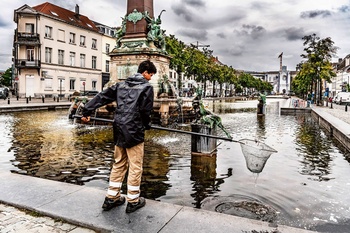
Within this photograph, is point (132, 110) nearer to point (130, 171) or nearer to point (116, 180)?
point (130, 171)

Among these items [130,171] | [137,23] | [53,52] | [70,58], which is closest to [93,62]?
[70,58]

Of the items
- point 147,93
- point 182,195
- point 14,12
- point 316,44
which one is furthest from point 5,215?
point 14,12

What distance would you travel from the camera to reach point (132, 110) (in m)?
3.73

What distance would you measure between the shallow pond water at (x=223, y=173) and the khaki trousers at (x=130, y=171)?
1151 millimetres

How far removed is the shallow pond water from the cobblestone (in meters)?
1.75

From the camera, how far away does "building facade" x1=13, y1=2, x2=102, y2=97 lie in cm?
4181

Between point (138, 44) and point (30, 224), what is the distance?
14503 millimetres

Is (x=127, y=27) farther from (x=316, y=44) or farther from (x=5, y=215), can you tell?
(x=316, y=44)

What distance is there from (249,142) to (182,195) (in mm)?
1427

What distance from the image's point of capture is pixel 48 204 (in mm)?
3928

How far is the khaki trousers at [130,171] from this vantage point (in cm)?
383

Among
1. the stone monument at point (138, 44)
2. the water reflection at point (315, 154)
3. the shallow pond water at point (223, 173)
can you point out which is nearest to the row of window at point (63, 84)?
the stone monument at point (138, 44)

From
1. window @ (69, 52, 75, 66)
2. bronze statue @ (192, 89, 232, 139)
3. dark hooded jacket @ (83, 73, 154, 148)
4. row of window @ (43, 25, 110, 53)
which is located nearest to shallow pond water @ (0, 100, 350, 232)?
bronze statue @ (192, 89, 232, 139)

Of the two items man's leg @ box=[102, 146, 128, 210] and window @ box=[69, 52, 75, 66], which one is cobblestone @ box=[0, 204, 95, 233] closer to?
man's leg @ box=[102, 146, 128, 210]
